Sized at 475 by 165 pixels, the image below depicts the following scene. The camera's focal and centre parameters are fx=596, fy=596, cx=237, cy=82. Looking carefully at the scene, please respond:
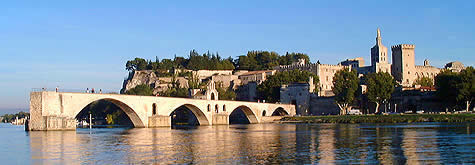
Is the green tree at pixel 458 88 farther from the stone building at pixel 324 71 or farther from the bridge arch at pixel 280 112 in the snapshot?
the stone building at pixel 324 71

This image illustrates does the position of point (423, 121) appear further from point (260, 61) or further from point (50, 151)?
point (260, 61)

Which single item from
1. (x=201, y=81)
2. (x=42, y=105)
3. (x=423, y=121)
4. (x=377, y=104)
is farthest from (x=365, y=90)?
(x=42, y=105)

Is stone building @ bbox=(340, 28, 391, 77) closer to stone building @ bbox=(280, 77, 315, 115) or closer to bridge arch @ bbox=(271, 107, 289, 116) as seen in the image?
stone building @ bbox=(280, 77, 315, 115)

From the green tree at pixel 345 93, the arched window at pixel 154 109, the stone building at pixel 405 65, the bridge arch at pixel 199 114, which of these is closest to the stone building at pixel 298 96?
the green tree at pixel 345 93

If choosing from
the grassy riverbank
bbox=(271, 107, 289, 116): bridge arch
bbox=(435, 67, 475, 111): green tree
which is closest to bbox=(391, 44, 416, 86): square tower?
bbox=(271, 107, 289, 116): bridge arch

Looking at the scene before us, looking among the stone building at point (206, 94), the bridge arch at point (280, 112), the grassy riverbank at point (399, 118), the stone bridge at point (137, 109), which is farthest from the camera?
the bridge arch at point (280, 112)

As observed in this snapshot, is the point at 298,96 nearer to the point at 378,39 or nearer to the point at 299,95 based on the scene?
the point at 299,95

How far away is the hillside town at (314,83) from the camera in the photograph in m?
94.1

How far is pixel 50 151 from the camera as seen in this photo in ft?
110

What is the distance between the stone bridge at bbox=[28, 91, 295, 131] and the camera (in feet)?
176

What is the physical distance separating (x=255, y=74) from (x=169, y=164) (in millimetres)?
100500

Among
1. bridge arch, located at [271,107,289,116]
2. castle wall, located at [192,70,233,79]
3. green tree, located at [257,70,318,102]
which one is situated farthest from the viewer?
castle wall, located at [192,70,233,79]

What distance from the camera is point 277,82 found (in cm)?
11162

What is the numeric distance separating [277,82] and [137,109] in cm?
5000
